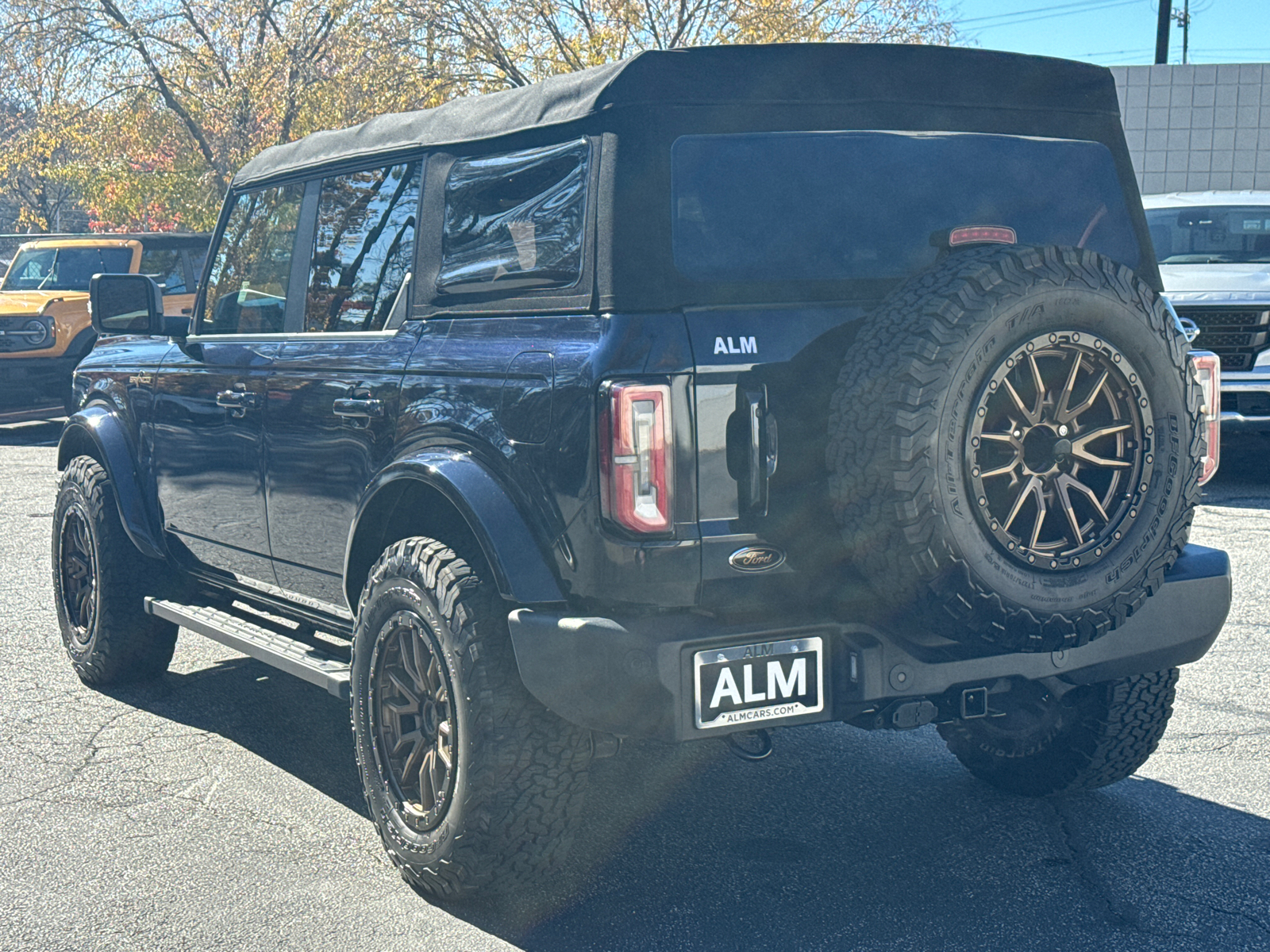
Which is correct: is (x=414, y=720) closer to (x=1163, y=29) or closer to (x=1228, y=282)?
(x=1228, y=282)

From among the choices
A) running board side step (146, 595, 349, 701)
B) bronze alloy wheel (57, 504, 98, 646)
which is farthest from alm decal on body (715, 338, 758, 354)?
bronze alloy wheel (57, 504, 98, 646)

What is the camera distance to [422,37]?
20672mm

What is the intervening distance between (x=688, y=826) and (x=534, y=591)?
44.6 inches

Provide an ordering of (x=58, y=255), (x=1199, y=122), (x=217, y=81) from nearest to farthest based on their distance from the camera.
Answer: (x=58, y=255), (x=1199, y=122), (x=217, y=81)

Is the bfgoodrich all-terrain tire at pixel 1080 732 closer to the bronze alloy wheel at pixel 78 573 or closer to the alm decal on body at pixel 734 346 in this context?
the alm decal on body at pixel 734 346

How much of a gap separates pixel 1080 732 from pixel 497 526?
1834 millimetres

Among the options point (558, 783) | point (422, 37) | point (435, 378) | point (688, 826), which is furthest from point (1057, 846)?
point (422, 37)

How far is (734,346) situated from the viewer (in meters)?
2.98

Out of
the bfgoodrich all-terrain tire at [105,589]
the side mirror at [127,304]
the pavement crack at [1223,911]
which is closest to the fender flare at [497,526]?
the pavement crack at [1223,911]

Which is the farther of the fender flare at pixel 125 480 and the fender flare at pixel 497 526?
the fender flare at pixel 125 480

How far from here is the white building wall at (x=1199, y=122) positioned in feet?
67.8

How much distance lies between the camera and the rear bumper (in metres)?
2.89

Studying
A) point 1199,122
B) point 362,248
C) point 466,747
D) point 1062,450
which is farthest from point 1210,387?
point 1199,122

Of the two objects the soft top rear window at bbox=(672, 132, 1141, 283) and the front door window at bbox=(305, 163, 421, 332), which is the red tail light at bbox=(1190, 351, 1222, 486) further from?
the front door window at bbox=(305, 163, 421, 332)
